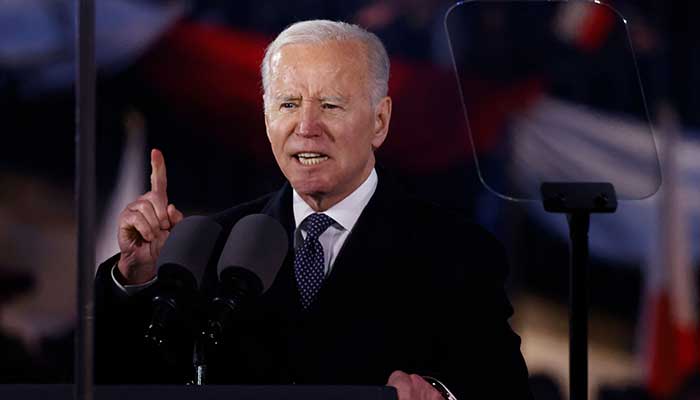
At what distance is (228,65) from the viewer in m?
2.62

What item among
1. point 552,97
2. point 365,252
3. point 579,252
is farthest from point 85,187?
point 552,97

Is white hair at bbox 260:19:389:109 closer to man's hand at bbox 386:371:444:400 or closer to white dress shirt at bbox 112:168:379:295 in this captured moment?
white dress shirt at bbox 112:168:379:295

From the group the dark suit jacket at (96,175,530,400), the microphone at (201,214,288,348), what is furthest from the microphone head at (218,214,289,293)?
the dark suit jacket at (96,175,530,400)

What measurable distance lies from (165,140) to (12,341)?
0.94 meters

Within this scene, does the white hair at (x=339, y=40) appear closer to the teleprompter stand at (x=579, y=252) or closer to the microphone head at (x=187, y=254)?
the teleprompter stand at (x=579, y=252)

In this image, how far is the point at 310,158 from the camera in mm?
2201

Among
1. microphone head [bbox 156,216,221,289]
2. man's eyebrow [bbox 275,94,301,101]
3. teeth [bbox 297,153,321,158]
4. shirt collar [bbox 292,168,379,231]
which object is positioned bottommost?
shirt collar [bbox 292,168,379,231]

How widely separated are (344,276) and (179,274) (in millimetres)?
869

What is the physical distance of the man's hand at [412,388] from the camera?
1.69 metres

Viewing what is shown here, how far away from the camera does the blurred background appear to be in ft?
7.55

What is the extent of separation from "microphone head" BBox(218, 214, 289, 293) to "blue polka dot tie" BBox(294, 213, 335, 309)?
28.3 inches

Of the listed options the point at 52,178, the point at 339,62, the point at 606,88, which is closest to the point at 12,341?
the point at 52,178

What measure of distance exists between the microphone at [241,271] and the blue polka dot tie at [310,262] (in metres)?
0.75

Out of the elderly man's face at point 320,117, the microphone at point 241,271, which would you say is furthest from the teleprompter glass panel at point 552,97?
the microphone at point 241,271
